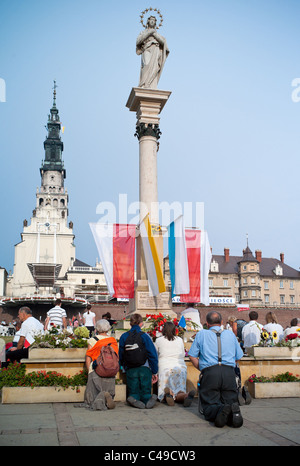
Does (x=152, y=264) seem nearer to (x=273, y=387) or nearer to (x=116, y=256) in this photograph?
(x=116, y=256)

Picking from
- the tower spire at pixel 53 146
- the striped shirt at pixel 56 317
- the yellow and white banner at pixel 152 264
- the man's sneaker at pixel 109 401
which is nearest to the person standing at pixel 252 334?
the yellow and white banner at pixel 152 264

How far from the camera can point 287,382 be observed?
9453mm

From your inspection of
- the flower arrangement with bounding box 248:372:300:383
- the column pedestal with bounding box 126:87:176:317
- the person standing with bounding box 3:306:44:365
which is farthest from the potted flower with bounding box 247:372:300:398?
the column pedestal with bounding box 126:87:176:317

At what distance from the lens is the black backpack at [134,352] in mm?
8531

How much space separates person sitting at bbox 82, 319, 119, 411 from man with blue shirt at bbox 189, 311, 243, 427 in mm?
1859

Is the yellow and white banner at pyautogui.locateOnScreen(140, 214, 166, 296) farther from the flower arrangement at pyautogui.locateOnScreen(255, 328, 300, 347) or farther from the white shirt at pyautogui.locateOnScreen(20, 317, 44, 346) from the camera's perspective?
the white shirt at pyautogui.locateOnScreen(20, 317, 44, 346)

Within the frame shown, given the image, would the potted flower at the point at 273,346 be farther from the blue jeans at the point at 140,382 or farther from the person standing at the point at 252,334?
the blue jeans at the point at 140,382

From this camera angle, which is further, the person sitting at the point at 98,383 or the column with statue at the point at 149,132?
the column with statue at the point at 149,132

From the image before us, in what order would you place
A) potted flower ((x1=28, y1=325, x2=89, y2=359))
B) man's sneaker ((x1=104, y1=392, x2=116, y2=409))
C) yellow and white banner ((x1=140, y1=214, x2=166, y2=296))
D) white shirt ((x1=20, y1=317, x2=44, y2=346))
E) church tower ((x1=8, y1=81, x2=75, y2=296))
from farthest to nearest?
church tower ((x1=8, y1=81, x2=75, y2=296)), yellow and white banner ((x1=140, y1=214, x2=166, y2=296)), white shirt ((x1=20, y1=317, x2=44, y2=346)), potted flower ((x1=28, y1=325, x2=89, y2=359)), man's sneaker ((x1=104, y1=392, x2=116, y2=409))

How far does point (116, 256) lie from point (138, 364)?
8.65 meters

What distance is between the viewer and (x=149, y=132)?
705 inches

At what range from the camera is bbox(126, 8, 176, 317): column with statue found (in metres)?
16.4
